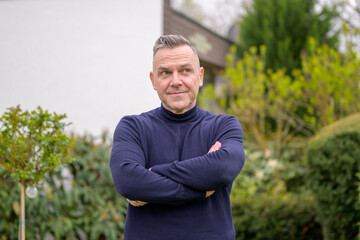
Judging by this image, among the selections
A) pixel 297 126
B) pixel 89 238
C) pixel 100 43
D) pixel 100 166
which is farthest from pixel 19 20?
pixel 297 126

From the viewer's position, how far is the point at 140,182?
5.45 ft

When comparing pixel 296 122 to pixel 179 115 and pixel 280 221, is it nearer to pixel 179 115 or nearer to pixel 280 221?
pixel 280 221

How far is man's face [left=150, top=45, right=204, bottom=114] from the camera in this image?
5.93ft

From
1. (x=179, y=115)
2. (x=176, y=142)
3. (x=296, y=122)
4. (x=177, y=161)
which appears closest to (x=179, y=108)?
(x=179, y=115)

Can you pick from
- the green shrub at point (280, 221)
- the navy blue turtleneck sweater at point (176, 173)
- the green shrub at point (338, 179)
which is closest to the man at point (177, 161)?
the navy blue turtleneck sweater at point (176, 173)

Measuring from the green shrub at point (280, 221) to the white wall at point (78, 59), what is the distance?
2.31 m

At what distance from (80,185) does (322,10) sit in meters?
7.28

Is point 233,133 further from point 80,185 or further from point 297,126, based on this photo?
point 297,126

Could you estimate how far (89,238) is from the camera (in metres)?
4.24

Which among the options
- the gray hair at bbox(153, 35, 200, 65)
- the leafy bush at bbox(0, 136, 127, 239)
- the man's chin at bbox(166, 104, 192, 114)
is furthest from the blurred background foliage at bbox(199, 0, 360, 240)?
the gray hair at bbox(153, 35, 200, 65)

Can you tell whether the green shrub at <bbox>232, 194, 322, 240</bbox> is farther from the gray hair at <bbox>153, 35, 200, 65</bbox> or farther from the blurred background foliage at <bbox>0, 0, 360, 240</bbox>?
the gray hair at <bbox>153, 35, 200, 65</bbox>

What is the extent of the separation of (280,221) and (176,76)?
301 centimetres

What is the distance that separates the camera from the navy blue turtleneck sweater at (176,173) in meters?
1.66

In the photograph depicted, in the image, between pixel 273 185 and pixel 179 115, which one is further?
pixel 273 185
